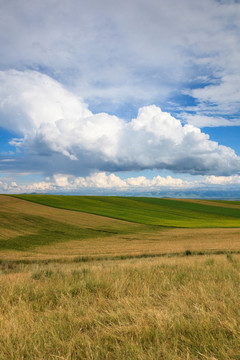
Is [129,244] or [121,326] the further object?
[129,244]

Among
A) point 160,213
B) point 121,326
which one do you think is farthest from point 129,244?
point 160,213

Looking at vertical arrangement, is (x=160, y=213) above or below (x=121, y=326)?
below

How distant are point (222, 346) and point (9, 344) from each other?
291 centimetres

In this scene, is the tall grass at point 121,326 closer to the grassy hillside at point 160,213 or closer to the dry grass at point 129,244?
the dry grass at point 129,244

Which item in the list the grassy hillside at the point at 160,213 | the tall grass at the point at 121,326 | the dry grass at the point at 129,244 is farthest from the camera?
the grassy hillside at the point at 160,213

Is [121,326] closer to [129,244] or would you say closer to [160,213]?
[129,244]

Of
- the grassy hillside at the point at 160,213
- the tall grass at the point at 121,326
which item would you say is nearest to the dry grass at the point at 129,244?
the grassy hillside at the point at 160,213

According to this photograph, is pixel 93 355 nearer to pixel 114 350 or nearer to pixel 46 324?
pixel 114 350

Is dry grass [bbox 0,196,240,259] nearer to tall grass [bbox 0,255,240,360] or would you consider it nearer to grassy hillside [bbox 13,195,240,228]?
grassy hillside [bbox 13,195,240,228]

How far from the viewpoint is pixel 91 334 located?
145 inches

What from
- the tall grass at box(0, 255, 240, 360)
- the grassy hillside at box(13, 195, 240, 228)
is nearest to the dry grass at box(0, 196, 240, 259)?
the grassy hillside at box(13, 195, 240, 228)

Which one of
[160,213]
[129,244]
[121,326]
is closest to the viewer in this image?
[121,326]

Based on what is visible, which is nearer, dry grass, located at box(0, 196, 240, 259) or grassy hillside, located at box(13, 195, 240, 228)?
dry grass, located at box(0, 196, 240, 259)

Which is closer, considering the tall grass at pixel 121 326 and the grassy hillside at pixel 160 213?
the tall grass at pixel 121 326
